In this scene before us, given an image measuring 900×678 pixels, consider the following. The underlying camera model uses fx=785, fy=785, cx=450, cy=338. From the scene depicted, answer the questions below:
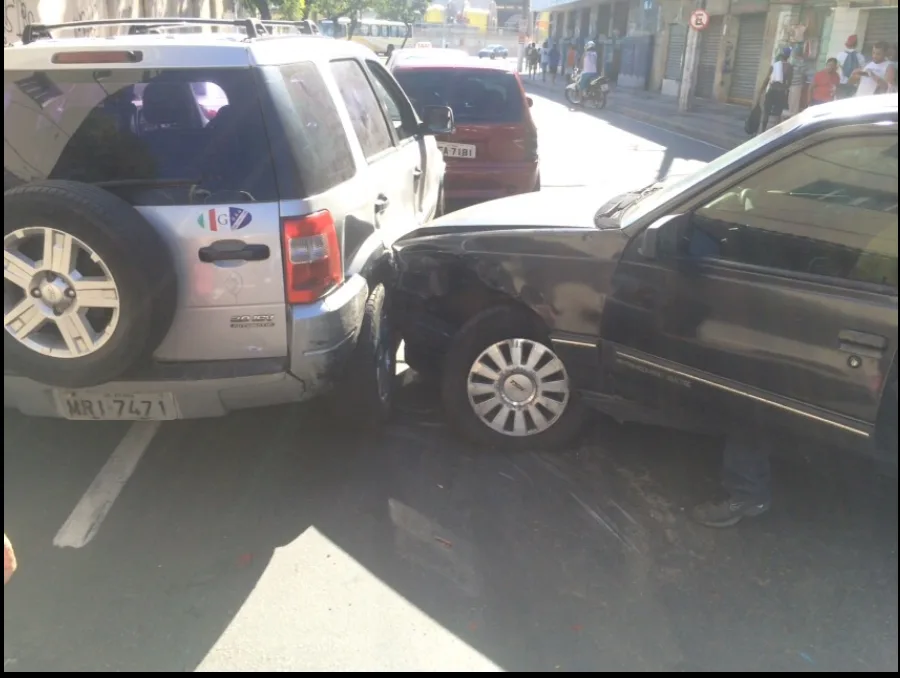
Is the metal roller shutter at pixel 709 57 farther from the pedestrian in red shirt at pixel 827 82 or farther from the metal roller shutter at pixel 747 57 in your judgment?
the pedestrian in red shirt at pixel 827 82

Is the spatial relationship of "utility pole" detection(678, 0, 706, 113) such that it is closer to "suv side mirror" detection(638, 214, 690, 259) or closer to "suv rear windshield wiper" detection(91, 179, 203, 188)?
"suv side mirror" detection(638, 214, 690, 259)

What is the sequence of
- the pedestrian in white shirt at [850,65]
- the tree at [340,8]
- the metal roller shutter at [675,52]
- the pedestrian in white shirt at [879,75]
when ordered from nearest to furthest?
the pedestrian in white shirt at [879,75] < the pedestrian in white shirt at [850,65] < the metal roller shutter at [675,52] < the tree at [340,8]

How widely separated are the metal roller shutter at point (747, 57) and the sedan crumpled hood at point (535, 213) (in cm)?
2171

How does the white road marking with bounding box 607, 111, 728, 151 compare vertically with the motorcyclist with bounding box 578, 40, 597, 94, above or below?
below

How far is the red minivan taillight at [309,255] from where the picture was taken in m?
3.12

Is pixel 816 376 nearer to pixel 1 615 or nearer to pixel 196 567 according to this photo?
pixel 196 567

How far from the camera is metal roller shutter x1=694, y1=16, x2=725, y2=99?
85.5ft

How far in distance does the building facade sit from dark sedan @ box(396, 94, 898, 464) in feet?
57.2

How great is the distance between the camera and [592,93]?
2433 centimetres

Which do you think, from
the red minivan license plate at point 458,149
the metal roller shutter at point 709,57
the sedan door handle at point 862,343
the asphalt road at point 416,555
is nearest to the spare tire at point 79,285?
the asphalt road at point 416,555

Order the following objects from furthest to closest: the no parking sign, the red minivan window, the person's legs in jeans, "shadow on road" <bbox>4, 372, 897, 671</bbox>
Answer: the no parking sign, the red minivan window, the person's legs in jeans, "shadow on road" <bbox>4, 372, 897, 671</bbox>

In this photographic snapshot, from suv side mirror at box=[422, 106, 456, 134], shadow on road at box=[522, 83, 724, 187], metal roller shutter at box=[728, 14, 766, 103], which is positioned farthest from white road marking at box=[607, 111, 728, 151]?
suv side mirror at box=[422, 106, 456, 134]

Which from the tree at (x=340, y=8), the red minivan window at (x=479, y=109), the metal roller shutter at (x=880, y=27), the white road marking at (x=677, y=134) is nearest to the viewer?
the red minivan window at (x=479, y=109)

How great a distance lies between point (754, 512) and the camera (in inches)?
132
